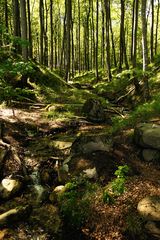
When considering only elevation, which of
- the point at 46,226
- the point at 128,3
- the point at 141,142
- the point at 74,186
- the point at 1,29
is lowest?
the point at 46,226

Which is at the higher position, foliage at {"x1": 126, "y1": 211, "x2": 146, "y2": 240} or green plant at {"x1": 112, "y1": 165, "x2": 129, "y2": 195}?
green plant at {"x1": 112, "y1": 165, "x2": 129, "y2": 195}

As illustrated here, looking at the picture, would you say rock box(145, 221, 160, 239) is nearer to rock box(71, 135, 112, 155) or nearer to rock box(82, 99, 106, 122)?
rock box(71, 135, 112, 155)

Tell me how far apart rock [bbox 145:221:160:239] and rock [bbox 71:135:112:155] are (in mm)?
3102

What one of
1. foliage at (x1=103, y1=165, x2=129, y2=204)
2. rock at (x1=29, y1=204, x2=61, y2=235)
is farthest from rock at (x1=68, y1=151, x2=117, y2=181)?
rock at (x1=29, y1=204, x2=61, y2=235)

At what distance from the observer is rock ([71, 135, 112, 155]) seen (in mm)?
8969

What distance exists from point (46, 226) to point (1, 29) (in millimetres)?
5407

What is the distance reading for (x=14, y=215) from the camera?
700 cm

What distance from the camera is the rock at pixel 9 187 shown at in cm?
794

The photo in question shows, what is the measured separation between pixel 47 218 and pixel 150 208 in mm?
2548

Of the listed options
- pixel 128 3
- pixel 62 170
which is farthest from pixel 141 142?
pixel 128 3

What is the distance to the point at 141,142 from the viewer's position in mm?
8867

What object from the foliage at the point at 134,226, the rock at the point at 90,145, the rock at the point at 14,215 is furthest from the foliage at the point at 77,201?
the rock at the point at 90,145

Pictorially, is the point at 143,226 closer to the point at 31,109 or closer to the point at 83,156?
the point at 83,156

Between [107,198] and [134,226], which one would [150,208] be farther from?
[107,198]
